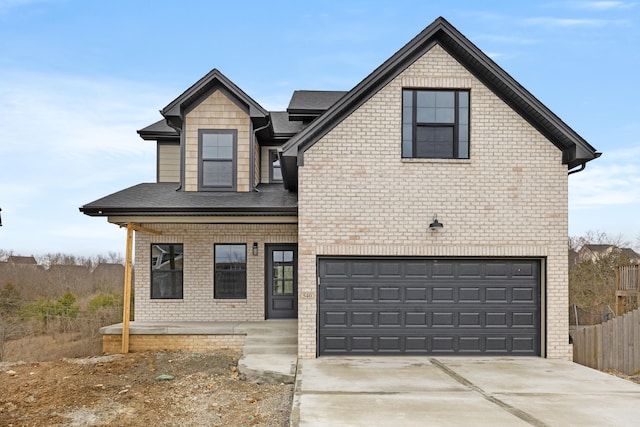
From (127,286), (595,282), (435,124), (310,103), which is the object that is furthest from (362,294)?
(595,282)

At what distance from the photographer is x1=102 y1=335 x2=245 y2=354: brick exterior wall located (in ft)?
40.3

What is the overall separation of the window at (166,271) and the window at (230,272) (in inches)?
39.6

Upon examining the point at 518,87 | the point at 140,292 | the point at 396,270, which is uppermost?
the point at 518,87

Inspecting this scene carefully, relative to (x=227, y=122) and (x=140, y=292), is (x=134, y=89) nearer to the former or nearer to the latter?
(x=227, y=122)

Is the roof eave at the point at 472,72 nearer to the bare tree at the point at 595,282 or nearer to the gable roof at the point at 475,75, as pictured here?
the gable roof at the point at 475,75

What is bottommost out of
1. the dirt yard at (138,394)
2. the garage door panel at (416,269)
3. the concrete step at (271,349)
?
the dirt yard at (138,394)

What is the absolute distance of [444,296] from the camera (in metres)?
10.6

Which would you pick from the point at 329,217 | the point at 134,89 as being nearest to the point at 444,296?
the point at 329,217

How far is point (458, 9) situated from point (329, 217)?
5.91 meters

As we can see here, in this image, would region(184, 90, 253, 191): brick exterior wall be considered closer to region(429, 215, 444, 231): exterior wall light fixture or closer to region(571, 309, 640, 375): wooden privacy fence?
region(429, 215, 444, 231): exterior wall light fixture

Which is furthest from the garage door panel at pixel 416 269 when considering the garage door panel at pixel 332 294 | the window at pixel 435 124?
the window at pixel 435 124

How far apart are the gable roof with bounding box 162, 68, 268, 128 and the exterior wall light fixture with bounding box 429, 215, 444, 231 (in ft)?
20.1

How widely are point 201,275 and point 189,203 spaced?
241 centimetres

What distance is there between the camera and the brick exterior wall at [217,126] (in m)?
14.4
